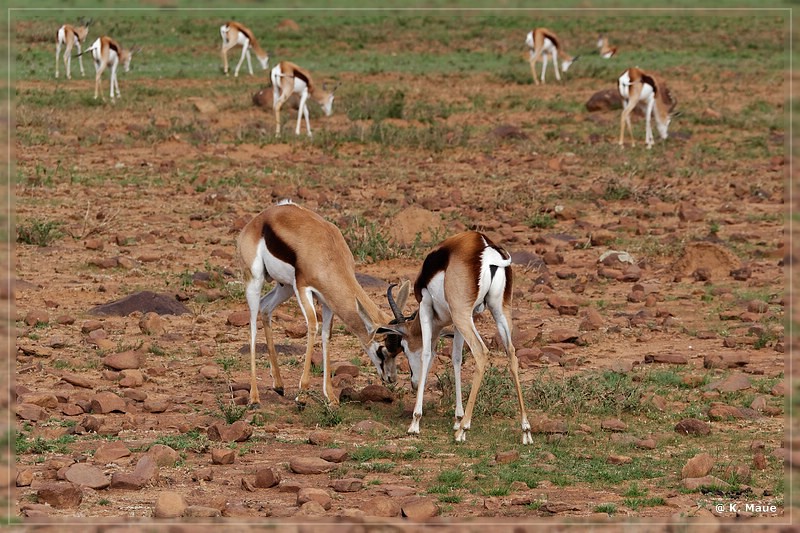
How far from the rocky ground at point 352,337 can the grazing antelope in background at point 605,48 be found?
13.2 metres

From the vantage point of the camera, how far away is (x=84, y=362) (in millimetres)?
8078

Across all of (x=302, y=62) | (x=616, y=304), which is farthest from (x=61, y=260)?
(x=302, y=62)

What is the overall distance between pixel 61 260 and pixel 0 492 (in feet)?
19.7

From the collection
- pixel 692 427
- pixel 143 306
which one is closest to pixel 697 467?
pixel 692 427

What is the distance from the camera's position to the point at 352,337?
9.20 meters

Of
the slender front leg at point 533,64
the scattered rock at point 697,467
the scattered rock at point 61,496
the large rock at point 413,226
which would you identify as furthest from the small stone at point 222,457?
the slender front leg at point 533,64

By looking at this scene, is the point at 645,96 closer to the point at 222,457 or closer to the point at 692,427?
the point at 692,427

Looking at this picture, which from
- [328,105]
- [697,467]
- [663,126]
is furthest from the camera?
[328,105]

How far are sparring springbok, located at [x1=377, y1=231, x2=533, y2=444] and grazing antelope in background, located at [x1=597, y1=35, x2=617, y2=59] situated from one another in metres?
26.1

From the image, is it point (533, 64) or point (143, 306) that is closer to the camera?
point (143, 306)

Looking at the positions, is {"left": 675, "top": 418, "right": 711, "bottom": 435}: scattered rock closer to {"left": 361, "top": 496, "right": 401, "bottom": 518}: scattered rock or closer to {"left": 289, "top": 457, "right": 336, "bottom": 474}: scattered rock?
{"left": 289, "top": 457, "right": 336, "bottom": 474}: scattered rock

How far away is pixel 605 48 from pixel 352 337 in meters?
25.1

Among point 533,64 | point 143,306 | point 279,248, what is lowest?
point 143,306

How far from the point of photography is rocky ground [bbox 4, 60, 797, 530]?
561 centimetres
